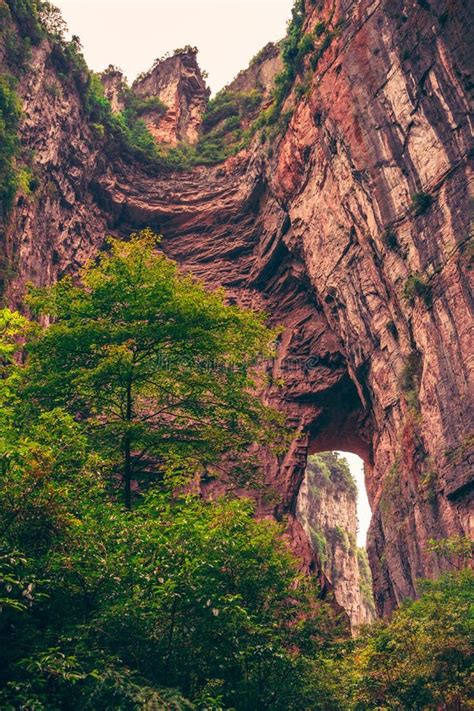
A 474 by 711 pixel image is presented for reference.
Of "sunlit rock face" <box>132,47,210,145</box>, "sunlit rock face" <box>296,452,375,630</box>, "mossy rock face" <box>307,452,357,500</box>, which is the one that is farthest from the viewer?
"mossy rock face" <box>307,452,357,500</box>

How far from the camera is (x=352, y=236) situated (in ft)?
94.7

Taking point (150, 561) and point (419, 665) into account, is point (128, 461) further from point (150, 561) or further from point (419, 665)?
point (419, 665)

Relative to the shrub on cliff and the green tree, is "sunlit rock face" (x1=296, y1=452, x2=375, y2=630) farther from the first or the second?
the green tree

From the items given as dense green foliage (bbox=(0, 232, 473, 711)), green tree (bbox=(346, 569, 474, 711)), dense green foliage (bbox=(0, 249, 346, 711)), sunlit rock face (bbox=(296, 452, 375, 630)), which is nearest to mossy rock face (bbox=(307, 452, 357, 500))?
sunlit rock face (bbox=(296, 452, 375, 630))

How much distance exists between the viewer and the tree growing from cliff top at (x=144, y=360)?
11422 millimetres

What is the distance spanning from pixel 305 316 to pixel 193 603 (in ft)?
88.1

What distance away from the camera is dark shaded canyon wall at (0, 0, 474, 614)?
2230cm

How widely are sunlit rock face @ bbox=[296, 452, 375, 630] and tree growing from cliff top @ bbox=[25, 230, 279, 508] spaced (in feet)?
159

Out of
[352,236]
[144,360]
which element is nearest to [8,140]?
[352,236]

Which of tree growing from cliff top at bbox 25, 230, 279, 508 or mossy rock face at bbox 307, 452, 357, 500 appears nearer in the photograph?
tree growing from cliff top at bbox 25, 230, 279, 508

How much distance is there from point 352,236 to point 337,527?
43.6 meters

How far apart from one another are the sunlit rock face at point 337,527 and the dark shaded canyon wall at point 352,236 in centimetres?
3007

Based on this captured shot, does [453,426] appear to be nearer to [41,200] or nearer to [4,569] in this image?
[4,569]

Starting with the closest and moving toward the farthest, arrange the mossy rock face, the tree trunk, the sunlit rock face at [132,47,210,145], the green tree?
the tree trunk < the green tree < the sunlit rock face at [132,47,210,145] < the mossy rock face
